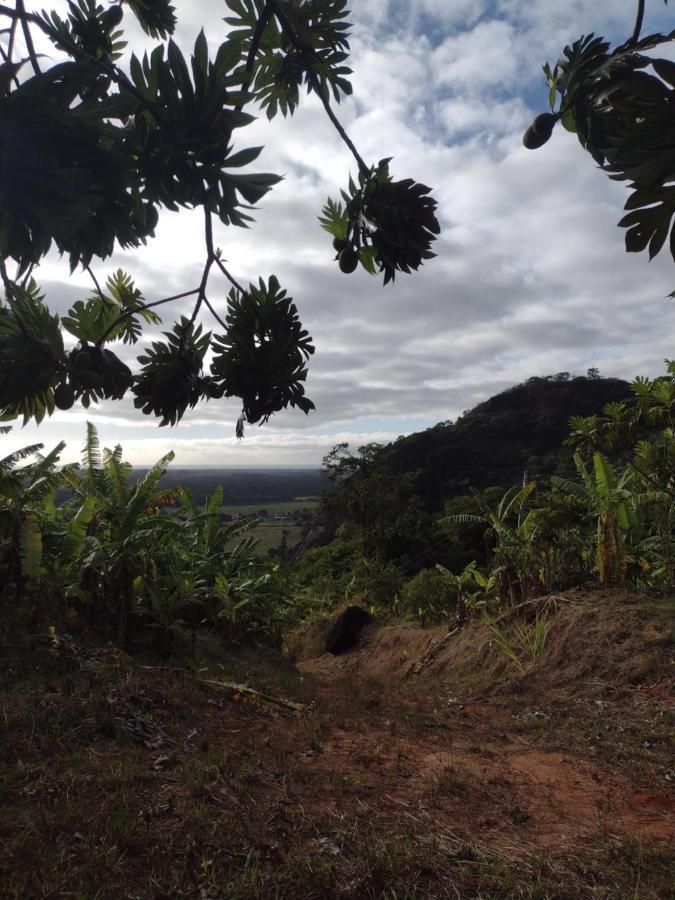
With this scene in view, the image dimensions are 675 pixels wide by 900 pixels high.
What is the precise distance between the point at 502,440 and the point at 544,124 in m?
31.6

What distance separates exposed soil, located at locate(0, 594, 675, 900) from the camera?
2.14 meters

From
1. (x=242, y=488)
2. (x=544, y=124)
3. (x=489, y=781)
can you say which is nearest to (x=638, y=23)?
(x=544, y=124)

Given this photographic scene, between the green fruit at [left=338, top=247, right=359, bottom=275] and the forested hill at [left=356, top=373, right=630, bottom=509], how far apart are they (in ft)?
68.0

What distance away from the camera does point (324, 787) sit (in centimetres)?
306

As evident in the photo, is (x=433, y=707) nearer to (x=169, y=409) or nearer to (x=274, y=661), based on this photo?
(x=274, y=661)

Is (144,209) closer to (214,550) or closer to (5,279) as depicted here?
(5,279)

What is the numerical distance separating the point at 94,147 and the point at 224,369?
1.89 feet

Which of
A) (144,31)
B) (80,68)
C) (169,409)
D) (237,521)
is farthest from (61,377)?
(237,521)

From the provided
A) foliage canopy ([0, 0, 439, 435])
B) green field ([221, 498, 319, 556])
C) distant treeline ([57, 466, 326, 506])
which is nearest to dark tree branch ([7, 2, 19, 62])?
foliage canopy ([0, 0, 439, 435])

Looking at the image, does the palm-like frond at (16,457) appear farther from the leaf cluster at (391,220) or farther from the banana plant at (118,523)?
the leaf cluster at (391,220)

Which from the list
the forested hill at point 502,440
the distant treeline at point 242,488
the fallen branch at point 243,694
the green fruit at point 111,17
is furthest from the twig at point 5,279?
the forested hill at point 502,440

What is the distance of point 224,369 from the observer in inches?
60.2

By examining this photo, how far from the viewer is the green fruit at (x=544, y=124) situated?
1.49 m

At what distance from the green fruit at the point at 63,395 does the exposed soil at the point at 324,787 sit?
5.36 feet
